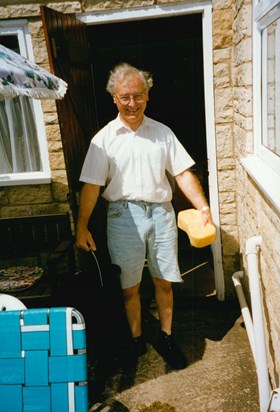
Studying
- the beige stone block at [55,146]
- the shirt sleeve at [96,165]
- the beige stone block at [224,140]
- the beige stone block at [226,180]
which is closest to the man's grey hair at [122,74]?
the shirt sleeve at [96,165]

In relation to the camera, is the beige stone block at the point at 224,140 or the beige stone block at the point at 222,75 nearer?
the beige stone block at the point at 222,75

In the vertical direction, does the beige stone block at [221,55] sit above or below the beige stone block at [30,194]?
above

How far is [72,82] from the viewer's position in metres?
3.42

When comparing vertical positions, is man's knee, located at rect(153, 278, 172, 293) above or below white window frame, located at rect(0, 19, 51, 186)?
below

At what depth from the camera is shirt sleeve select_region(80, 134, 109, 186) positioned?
2.82 metres

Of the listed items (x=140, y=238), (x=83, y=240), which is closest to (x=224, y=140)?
(x=140, y=238)

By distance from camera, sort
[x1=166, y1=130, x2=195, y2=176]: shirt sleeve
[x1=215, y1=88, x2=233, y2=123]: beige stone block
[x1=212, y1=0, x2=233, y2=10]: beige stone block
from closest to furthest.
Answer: [x1=166, y1=130, x2=195, y2=176]: shirt sleeve
[x1=212, y1=0, x2=233, y2=10]: beige stone block
[x1=215, y1=88, x2=233, y2=123]: beige stone block

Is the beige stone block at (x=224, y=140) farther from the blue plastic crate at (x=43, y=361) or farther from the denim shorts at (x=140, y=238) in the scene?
the blue plastic crate at (x=43, y=361)

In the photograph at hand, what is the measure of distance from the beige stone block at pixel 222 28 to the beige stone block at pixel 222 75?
0.53 feet

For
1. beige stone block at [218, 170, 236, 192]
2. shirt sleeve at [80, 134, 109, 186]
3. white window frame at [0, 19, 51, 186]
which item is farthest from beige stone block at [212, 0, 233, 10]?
white window frame at [0, 19, 51, 186]

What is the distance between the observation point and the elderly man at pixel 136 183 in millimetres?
2775

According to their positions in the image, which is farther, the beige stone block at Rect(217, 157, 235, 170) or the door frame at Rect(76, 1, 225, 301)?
the beige stone block at Rect(217, 157, 235, 170)

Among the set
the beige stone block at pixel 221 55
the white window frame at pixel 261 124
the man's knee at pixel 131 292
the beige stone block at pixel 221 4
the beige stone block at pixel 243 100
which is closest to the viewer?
the white window frame at pixel 261 124

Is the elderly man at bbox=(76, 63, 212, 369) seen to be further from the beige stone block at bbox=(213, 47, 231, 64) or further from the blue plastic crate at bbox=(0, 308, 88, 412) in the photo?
the blue plastic crate at bbox=(0, 308, 88, 412)
